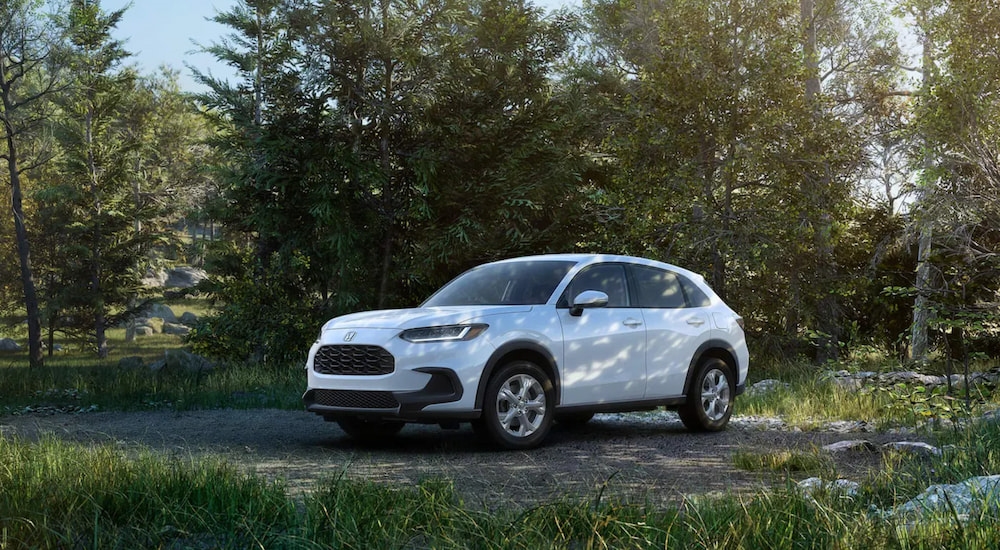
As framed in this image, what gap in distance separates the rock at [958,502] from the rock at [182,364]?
51.0ft

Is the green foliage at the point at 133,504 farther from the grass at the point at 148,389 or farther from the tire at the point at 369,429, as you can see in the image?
the grass at the point at 148,389

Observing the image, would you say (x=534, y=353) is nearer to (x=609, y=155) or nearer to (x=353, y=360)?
(x=353, y=360)

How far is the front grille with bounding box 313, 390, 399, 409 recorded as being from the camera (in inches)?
349

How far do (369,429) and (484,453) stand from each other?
5.37ft

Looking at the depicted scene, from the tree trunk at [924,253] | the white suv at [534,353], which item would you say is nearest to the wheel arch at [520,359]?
the white suv at [534,353]

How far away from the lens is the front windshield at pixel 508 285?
390 inches

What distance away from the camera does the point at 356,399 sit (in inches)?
358

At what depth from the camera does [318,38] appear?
24562 mm

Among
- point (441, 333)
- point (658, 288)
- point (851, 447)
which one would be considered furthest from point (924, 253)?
point (441, 333)

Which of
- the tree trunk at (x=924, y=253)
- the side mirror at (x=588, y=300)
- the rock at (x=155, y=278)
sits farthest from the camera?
the rock at (x=155, y=278)

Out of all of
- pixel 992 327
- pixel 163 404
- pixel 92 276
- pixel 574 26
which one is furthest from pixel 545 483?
pixel 92 276

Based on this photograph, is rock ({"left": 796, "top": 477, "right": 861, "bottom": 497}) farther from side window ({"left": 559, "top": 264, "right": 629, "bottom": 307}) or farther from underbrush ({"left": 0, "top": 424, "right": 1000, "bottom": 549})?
side window ({"left": 559, "top": 264, "right": 629, "bottom": 307})

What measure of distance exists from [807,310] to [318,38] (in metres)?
13.3

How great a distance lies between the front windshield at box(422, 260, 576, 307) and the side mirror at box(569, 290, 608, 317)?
0.97 feet
